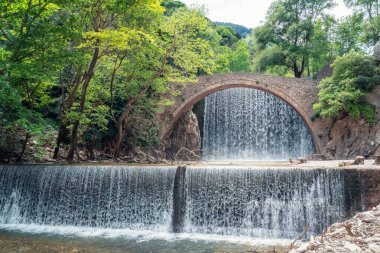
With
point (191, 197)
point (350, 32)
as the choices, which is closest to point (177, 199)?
point (191, 197)

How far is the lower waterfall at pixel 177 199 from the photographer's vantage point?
26.8 ft

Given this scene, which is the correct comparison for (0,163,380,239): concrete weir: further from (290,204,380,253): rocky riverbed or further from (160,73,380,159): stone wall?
(160,73,380,159): stone wall

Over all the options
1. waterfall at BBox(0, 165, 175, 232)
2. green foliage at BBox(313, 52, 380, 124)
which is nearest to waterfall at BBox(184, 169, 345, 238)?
waterfall at BBox(0, 165, 175, 232)

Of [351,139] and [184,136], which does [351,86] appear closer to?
[351,139]

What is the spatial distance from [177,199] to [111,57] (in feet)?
21.2

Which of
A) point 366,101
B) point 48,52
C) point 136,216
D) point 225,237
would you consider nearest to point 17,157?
point 48,52

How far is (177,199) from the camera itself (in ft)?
29.9

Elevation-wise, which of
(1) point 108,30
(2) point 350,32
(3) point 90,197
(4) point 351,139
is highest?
(2) point 350,32

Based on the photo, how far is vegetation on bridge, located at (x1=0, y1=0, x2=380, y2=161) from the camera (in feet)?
31.1

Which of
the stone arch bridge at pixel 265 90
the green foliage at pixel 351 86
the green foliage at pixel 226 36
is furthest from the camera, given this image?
the green foliage at pixel 226 36

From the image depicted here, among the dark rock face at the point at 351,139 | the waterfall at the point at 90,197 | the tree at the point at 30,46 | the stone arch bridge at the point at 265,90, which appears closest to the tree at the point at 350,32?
the stone arch bridge at the point at 265,90

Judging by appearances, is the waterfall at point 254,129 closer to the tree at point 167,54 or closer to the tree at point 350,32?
the tree at point 350,32

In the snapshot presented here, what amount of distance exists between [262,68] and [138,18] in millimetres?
11633

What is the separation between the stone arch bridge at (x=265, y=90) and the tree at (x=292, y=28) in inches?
161
